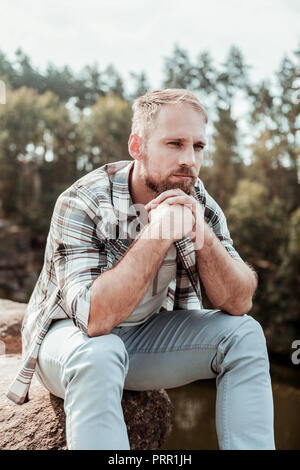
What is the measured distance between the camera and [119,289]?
162 cm

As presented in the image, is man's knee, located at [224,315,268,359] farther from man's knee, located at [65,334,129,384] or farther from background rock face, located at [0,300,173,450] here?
background rock face, located at [0,300,173,450]

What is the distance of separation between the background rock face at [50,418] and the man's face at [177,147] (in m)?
1.02

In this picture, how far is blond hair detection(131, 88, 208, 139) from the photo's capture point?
206 centimetres

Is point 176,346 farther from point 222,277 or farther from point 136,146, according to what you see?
point 136,146

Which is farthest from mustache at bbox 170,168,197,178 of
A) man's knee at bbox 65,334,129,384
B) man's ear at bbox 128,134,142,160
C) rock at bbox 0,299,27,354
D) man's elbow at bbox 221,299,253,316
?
rock at bbox 0,299,27,354

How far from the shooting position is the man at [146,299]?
1539 mm

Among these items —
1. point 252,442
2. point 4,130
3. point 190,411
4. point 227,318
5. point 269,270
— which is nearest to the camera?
point 252,442

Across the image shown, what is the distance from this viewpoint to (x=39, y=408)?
2070 mm

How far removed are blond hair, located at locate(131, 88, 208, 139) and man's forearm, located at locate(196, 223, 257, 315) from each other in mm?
575

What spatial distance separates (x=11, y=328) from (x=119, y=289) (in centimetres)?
224

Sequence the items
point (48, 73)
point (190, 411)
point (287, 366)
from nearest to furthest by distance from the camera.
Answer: point (190, 411) < point (287, 366) < point (48, 73)

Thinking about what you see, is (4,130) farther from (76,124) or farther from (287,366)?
(287,366)

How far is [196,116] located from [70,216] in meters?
0.71

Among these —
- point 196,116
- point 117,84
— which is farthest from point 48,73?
point 196,116
